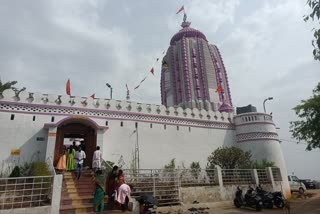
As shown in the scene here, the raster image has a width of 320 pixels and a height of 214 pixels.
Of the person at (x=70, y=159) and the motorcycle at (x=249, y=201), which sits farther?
the person at (x=70, y=159)

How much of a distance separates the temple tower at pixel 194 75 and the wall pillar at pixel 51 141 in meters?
12.8

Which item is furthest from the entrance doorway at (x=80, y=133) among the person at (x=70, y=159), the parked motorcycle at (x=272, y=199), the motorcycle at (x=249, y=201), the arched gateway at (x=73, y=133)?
the parked motorcycle at (x=272, y=199)

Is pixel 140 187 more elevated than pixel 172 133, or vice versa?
pixel 172 133

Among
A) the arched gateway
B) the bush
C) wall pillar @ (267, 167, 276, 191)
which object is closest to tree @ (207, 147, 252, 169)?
wall pillar @ (267, 167, 276, 191)

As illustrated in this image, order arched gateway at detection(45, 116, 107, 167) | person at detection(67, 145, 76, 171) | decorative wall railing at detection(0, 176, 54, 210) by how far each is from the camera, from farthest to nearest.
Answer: arched gateway at detection(45, 116, 107, 167) → person at detection(67, 145, 76, 171) → decorative wall railing at detection(0, 176, 54, 210)

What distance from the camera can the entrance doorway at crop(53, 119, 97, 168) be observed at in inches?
519

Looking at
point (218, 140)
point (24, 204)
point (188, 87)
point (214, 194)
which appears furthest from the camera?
point (188, 87)

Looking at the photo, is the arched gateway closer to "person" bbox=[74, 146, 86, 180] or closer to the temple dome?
"person" bbox=[74, 146, 86, 180]

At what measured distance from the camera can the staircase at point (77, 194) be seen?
7520mm

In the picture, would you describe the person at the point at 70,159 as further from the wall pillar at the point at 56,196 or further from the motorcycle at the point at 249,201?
the motorcycle at the point at 249,201

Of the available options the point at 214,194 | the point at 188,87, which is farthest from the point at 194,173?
the point at 188,87

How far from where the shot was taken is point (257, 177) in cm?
1326

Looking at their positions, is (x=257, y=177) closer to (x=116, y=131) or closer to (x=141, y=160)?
→ (x=141, y=160)

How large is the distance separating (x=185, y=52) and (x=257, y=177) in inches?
660
